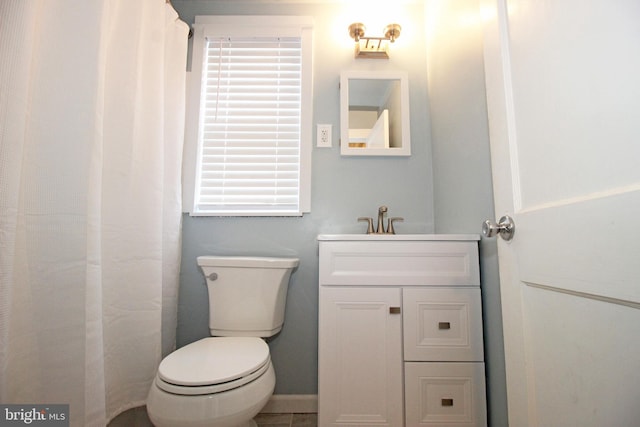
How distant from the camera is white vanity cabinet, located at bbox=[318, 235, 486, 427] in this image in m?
0.97

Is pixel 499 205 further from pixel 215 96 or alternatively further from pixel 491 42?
pixel 215 96

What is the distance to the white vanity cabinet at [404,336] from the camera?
97 centimetres

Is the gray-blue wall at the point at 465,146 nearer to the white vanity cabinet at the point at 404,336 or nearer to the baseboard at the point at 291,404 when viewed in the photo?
the white vanity cabinet at the point at 404,336

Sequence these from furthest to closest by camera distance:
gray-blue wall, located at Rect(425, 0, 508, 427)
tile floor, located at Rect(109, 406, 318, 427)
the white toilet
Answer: tile floor, located at Rect(109, 406, 318, 427) → gray-blue wall, located at Rect(425, 0, 508, 427) → the white toilet

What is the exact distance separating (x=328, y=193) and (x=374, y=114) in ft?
1.73

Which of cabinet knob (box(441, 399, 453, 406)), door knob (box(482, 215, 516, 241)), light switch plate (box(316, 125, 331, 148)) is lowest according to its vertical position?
cabinet knob (box(441, 399, 453, 406))

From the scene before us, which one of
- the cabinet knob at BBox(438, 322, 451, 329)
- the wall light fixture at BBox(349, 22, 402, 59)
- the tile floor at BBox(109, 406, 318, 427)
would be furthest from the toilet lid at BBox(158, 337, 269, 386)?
the wall light fixture at BBox(349, 22, 402, 59)

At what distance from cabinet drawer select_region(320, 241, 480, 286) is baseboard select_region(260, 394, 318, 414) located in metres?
0.73

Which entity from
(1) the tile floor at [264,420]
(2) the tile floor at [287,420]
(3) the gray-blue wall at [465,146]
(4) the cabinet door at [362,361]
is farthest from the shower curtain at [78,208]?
(3) the gray-blue wall at [465,146]

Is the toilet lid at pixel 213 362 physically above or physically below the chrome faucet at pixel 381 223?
below

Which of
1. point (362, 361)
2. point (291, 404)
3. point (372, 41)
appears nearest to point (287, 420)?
point (291, 404)

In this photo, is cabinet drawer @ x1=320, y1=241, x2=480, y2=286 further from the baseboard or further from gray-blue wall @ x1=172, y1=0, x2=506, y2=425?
the baseboard

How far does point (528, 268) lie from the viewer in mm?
599

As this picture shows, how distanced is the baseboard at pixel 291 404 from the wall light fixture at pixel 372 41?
1879mm
